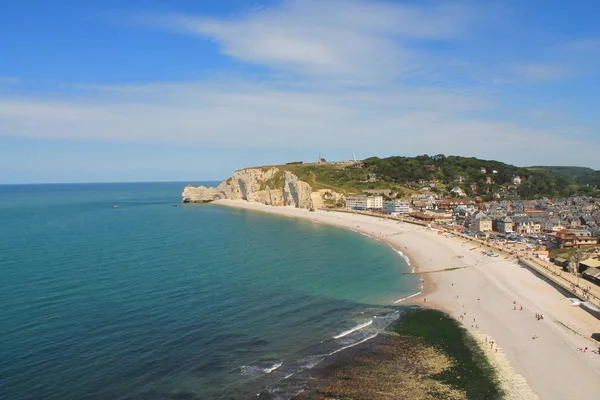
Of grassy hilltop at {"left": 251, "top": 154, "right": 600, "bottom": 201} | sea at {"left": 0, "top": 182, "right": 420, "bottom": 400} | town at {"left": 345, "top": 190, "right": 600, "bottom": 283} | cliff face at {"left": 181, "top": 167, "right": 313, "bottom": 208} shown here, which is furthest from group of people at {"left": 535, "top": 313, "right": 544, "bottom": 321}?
cliff face at {"left": 181, "top": 167, "right": 313, "bottom": 208}

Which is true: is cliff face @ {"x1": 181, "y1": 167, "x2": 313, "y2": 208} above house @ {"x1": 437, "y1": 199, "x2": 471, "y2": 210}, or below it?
above

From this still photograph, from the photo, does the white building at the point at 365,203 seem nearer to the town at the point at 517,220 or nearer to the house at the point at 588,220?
the town at the point at 517,220

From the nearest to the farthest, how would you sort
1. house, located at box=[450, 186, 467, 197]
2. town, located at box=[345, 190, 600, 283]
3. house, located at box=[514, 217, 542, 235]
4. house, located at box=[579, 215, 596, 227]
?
town, located at box=[345, 190, 600, 283] → house, located at box=[579, 215, 596, 227] → house, located at box=[514, 217, 542, 235] → house, located at box=[450, 186, 467, 197]

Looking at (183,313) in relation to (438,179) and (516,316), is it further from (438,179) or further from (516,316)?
(438,179)

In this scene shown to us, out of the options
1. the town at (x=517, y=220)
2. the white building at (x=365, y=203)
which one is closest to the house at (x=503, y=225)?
the town at (x=517, y=220)

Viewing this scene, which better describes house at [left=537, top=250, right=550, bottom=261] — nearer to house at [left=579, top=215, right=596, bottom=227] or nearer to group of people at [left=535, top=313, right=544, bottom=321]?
house at [left=579, top=215, right=596, bottom=227]

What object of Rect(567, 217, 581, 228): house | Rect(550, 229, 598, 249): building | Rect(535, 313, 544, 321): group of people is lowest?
Rect(535, 313, 544, 321): group of people

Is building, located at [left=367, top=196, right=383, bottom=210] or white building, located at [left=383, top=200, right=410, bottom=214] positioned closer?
white building, located at [left=383, top=200, right=410, bottom=214]

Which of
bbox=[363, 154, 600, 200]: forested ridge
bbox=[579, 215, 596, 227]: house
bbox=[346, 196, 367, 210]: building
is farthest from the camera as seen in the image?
bbox=[363, 154, 600, 200]: forested ridge
